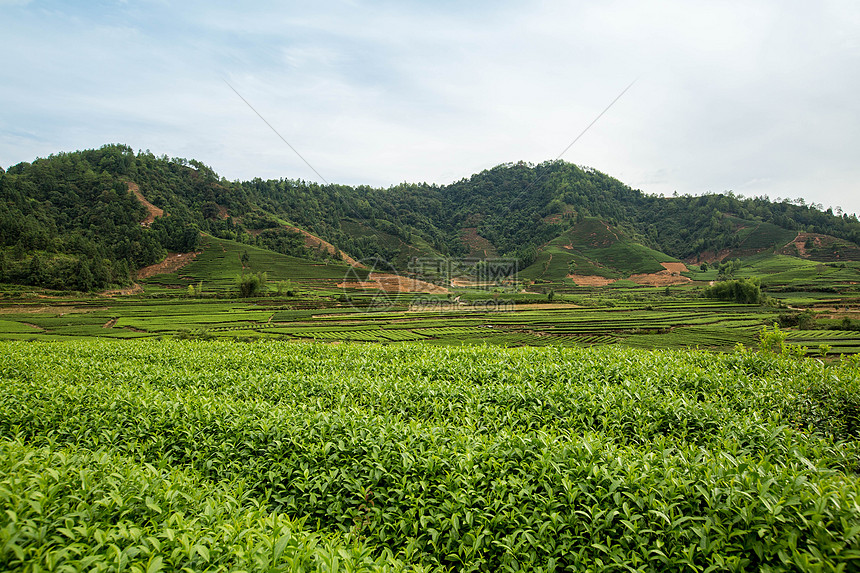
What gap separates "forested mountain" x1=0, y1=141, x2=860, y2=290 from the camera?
71062 millimetres

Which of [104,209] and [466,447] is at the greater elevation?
[104,209]

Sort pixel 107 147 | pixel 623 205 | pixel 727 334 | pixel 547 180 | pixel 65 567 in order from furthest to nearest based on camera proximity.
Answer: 1. pixel 547 180
2. pixel 623 205
3. pixel 107 147
4. pixel 727 334
5. pixel 65 567

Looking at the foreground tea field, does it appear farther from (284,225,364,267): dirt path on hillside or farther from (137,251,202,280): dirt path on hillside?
(284,225,364,267): dirt path on hillside

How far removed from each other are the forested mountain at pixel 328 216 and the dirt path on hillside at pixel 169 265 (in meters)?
1.87

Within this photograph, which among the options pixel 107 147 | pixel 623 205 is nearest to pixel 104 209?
pixel 107 147

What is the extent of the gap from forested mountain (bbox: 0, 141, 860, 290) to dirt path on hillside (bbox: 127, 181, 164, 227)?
0.65m

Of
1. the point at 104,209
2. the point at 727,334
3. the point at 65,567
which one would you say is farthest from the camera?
the point at 104,209

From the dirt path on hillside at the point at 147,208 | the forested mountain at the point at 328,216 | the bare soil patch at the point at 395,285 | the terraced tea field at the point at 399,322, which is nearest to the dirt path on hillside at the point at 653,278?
the forested mountain at the point at 328,216

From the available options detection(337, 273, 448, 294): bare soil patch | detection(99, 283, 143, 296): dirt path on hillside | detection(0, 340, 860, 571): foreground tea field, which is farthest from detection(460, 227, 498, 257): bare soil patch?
detection(0, 340, 860, 571): foreground tea field

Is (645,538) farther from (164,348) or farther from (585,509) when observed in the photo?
(164,348)

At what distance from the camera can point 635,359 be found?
→ 8.42 meters

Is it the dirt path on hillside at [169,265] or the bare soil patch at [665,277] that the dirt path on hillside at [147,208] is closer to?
the dirt path on hillside at [169,265]

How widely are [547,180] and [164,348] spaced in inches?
5931

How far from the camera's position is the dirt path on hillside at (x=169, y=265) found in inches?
2933
